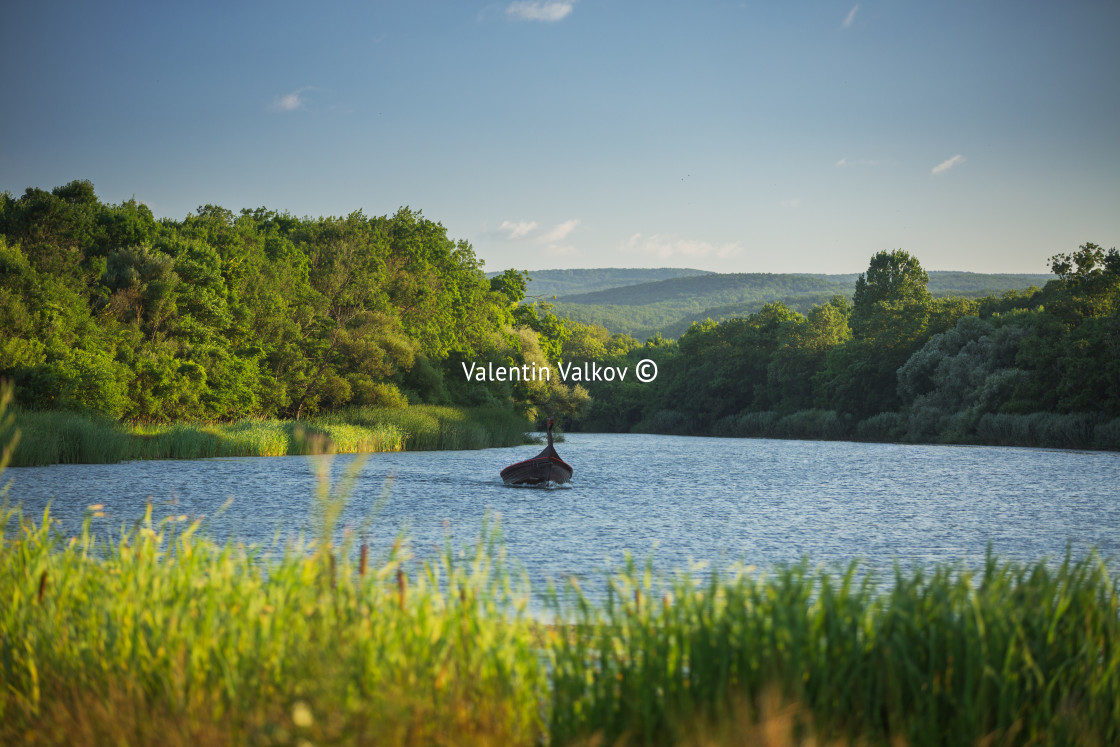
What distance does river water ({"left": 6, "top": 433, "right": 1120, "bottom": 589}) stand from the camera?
14891mm

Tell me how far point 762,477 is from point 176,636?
3039 cm

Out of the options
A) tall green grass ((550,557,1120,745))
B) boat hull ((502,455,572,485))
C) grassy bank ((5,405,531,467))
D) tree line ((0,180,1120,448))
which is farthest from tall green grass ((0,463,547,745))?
tree line ((0,180,1120,448))

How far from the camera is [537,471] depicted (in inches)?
1116

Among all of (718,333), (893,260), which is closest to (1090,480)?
(893,260)

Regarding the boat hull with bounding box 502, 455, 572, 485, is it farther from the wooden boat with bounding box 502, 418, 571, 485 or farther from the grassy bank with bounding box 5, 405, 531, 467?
the grassy bank with bounding box 5, 405, 531, 467

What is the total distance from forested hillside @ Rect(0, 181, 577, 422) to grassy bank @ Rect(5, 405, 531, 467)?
206cm

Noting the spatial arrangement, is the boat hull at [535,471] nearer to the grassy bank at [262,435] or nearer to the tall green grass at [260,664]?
the grassy bank at [262,435]

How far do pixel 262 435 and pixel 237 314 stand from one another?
34.9 feet

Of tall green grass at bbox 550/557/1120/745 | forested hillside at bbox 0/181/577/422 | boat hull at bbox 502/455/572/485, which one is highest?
forested hillside at bbox 0/181/577/422

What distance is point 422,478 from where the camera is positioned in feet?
97.8

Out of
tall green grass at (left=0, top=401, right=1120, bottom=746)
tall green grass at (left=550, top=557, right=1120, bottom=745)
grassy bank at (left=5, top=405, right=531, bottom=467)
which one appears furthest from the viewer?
grassy bank at (left=5, top=405, right=531, bottom=467)

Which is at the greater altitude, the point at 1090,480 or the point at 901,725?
the point at 901,725

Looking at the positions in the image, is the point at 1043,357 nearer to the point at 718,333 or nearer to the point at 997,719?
the point at 718,333

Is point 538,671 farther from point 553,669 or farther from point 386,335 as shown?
point 386,335
